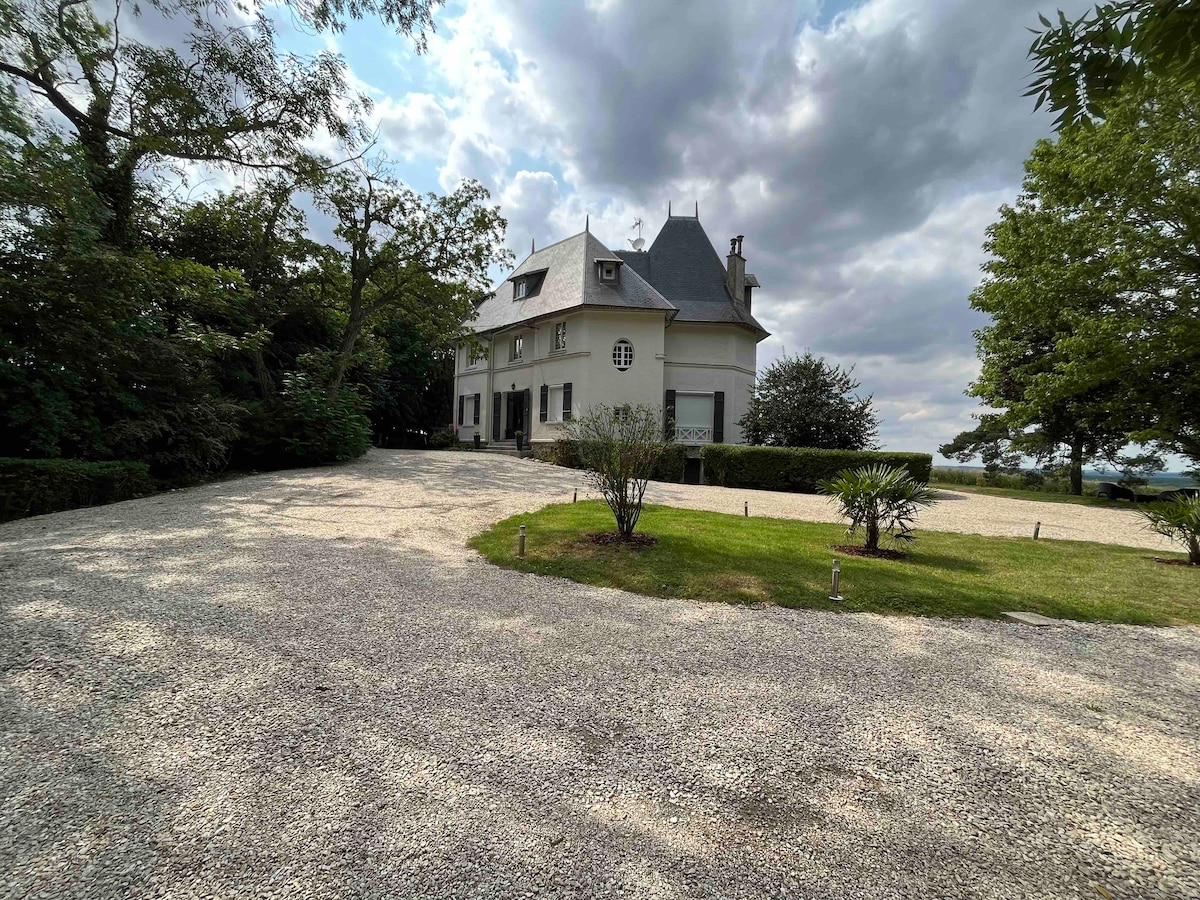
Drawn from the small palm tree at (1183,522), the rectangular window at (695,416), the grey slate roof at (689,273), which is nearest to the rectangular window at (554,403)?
the rectangular window at (695,416)

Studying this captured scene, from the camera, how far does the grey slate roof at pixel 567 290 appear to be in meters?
22.4

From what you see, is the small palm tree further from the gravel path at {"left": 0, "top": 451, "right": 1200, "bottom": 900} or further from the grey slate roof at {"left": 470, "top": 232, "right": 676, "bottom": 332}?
the grey slate roof at {"left": 470, "top": 232, "right": 676, "bottom": 332}

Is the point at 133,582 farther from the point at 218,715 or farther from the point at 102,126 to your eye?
the point at 102,126

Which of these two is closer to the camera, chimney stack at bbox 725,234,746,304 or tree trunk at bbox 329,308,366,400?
tree trunk at bbox 329,308,366,400

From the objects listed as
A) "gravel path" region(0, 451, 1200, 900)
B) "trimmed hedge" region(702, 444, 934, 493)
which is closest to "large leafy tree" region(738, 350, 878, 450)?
"trimmed hedge" region(702, 444, 934, 493)

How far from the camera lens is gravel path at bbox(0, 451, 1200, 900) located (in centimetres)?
192

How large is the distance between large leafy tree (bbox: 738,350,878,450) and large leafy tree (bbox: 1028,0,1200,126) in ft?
51.0

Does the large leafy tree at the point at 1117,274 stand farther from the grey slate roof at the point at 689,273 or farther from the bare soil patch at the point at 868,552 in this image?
the bare soil patch at the point at 868,552

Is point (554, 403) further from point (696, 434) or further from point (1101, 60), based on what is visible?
point (1101, 60)

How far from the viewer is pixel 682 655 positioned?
3881 millimetres

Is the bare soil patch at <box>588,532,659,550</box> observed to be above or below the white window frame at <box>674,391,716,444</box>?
below

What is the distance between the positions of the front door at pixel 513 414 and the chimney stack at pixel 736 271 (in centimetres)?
1194

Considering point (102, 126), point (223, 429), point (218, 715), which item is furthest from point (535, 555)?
point (102, 126)

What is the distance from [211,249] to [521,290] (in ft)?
44.0
